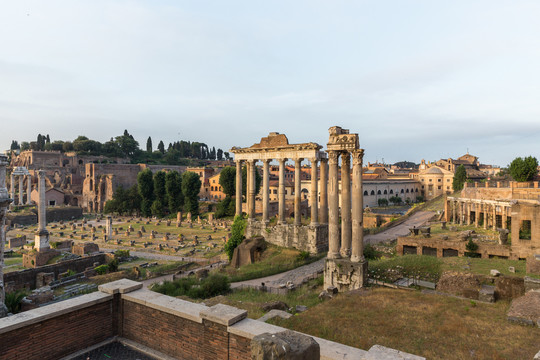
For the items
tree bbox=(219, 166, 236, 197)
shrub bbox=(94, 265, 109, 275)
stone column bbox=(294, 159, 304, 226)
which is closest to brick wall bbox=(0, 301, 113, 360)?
stone column bbox=(294, 159, 304, 226)

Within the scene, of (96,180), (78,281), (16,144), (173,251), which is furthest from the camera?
(16,144)

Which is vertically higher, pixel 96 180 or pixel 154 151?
pixel 154 151

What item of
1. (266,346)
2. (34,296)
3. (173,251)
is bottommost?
(173,251)

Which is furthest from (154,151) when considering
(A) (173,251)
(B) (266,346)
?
(B) (266,346)

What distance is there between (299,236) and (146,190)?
1960 inches

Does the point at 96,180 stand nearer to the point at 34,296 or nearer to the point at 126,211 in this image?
the point at 126,211

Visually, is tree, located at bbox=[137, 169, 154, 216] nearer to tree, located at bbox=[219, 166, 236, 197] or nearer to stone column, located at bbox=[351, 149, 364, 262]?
tree, located at bbox=[219, 166, 236, 197]

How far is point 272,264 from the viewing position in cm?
2336

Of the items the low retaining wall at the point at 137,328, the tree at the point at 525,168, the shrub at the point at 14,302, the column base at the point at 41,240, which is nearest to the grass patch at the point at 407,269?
the low retaining wall at the point at 137,328

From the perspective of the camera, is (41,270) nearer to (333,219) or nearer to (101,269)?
(101,269)

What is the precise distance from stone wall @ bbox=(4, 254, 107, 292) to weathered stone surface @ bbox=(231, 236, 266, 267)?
40.4 feet

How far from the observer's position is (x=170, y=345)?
661 centimetres

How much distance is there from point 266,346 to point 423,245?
26.4 meters

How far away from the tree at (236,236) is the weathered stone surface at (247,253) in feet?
6.99
